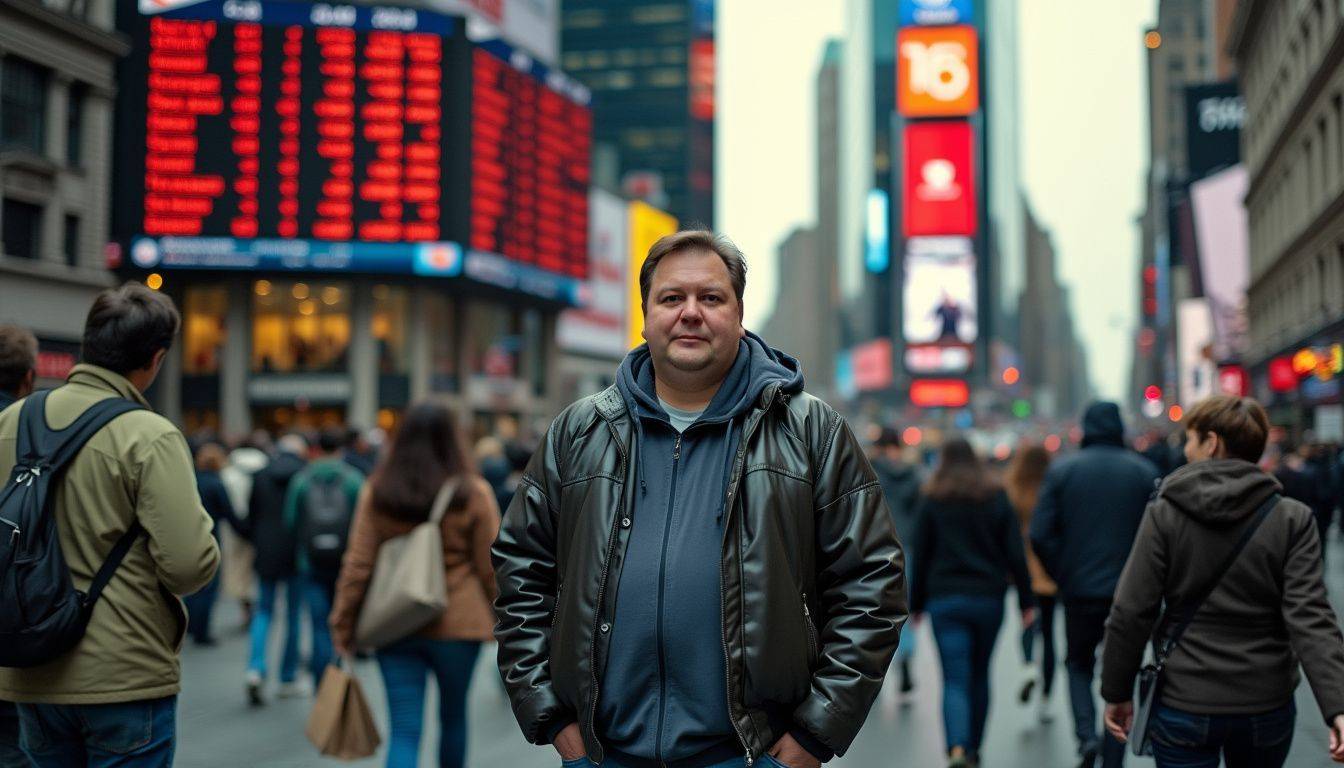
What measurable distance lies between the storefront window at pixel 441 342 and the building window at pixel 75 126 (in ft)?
59.3

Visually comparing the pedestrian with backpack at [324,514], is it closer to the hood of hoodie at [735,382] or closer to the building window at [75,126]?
the hood of hoodie at [735,382]

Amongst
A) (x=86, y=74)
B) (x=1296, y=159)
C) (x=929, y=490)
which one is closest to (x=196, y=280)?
(x=86, y=74)

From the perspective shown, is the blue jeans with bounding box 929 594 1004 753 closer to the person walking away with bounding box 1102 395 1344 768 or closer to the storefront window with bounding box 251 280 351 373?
the person walking away with bounding box 1102 395 1344 768

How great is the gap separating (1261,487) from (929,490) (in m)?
3.15

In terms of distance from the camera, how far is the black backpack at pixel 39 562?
349cm

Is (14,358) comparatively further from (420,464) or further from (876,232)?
(876,232)

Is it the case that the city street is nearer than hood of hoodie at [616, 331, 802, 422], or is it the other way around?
hood of hoodie at [616, 331, 802, 422]

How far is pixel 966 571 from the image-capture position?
6.99 metres

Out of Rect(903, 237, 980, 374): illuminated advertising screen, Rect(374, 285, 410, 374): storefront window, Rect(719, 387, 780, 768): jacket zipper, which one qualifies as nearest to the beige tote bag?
Rect(719, 387, 780, 768): jacket zipper

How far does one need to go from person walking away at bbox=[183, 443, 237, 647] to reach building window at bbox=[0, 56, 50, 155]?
20820mm

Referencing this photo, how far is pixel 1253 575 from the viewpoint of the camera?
401 centimetres

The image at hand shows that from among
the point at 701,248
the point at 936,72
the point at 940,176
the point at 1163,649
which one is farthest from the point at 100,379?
the point at 940,176

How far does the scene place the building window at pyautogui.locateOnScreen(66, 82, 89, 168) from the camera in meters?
31.6

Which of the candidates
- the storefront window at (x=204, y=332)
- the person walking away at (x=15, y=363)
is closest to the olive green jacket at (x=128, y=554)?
the person walking away at (x=15, y=363)
